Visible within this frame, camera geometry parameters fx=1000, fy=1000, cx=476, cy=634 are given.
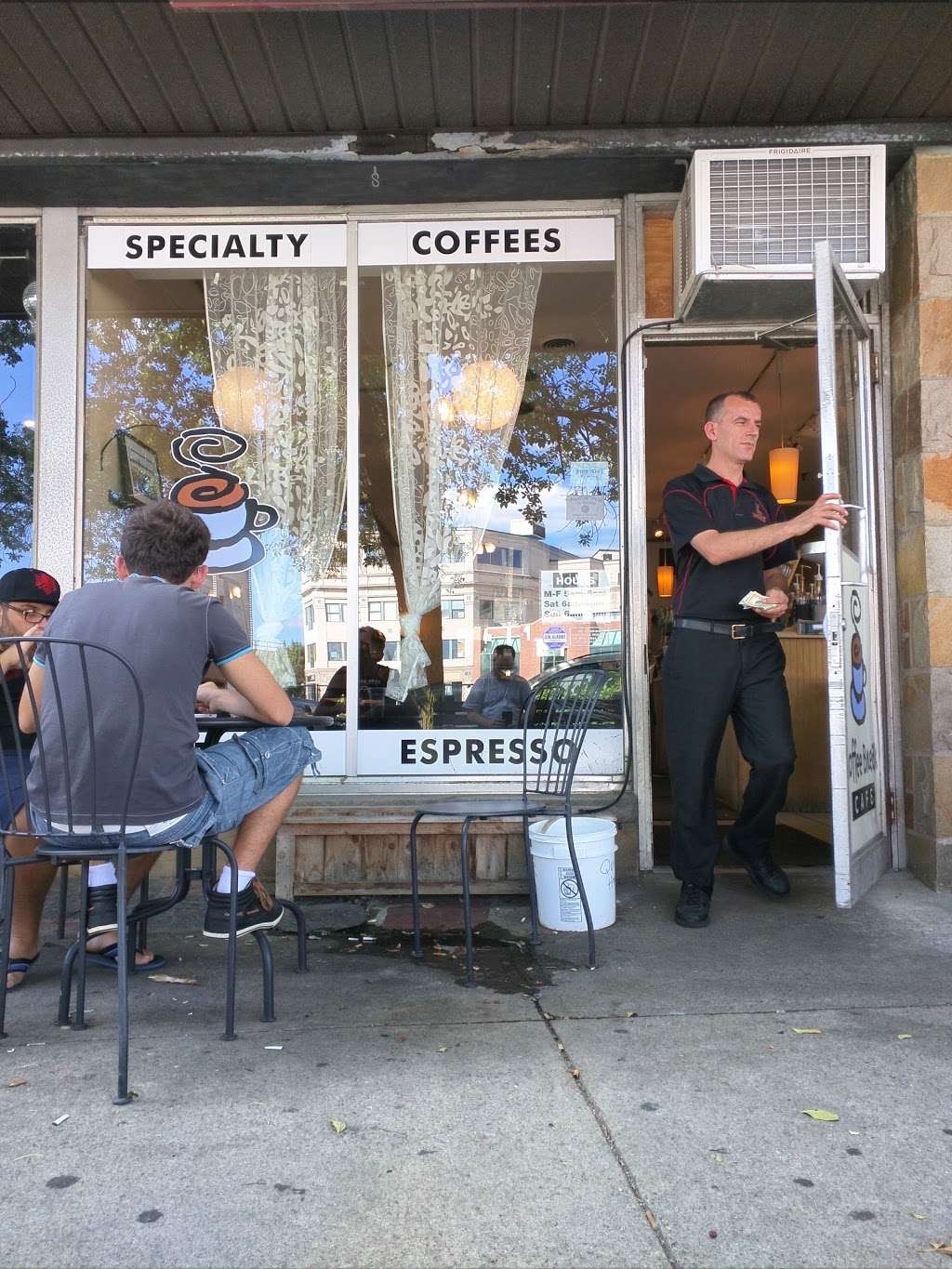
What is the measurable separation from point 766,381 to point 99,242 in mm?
4854

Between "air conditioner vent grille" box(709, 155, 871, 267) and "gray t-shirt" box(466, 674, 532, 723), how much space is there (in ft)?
6.49

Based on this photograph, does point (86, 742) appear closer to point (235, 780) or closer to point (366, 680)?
point (235, 780)

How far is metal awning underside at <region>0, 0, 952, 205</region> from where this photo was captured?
3.47 meters

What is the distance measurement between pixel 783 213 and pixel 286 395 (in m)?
2.30

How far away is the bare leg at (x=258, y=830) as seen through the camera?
2756mm

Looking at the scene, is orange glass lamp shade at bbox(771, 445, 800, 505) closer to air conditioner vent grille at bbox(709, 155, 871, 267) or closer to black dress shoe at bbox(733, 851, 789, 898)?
air conditioner vent grille at bbox(709, 155, 871, 267)

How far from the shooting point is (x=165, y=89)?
379 cm

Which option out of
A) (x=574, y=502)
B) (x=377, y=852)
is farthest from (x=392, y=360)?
(x=377, y=852)

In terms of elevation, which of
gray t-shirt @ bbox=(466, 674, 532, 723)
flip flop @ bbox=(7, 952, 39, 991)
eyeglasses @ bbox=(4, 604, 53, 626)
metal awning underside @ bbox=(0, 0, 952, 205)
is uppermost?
metal awning underside @ bbox=(0, 0, 952, 205)

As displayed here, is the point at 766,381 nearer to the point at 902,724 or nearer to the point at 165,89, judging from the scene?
the point at 902,724

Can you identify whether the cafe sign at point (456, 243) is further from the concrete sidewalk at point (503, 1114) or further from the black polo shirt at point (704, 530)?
the concrete sidewalk at point (503, 1114)

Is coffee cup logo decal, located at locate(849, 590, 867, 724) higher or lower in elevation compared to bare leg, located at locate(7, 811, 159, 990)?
higher

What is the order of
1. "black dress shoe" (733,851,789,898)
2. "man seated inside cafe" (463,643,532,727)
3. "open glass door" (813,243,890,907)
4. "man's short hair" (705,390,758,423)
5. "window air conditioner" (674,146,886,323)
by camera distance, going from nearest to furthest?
"open glass door" (813,243,890,907) < "man's short hair" (705,390,758,423) < "black dress shoe" (733,851,789,898) < "window air conditioner" (674,146,886,323) < "man seated inside cafe" (463,643,532,727)

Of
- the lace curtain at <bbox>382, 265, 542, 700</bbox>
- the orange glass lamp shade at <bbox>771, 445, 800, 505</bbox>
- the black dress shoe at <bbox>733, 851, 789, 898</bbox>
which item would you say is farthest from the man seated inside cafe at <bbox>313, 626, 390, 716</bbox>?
the orange glass lamp shade at <bbox>771, 445, 800, 505</bbox>
